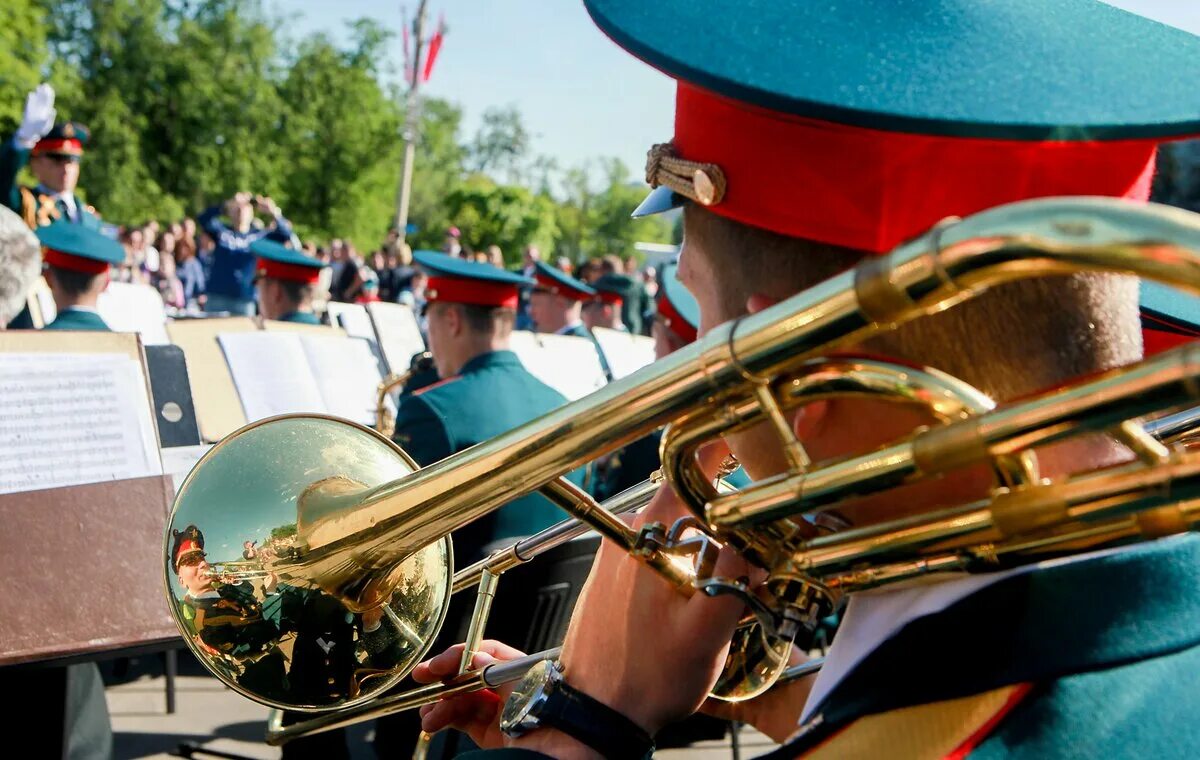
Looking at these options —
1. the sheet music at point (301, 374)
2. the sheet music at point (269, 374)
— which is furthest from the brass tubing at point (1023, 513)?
the sheet music at point (269, 374)

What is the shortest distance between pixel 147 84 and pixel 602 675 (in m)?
37.9

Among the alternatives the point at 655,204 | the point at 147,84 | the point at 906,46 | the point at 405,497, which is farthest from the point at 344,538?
the point at 147,84

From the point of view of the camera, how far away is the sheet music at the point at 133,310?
237 inches

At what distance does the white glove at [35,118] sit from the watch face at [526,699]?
23.4 feet

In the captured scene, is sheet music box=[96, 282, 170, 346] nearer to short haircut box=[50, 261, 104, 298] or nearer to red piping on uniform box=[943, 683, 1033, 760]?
short haircut box=[50, 261, 104, 298]

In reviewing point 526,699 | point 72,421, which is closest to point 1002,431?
point 526,699

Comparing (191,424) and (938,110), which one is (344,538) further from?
(191,424)

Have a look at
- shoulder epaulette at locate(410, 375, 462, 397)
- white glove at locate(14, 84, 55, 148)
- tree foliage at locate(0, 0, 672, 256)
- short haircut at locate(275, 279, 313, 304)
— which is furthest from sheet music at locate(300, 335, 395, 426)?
tree foliage at locate(0, 0, 672, 256)

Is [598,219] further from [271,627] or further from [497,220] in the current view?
[271,627]

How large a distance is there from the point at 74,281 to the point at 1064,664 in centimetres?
526

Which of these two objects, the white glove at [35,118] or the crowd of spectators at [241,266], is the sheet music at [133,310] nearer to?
the white glove at [35,118]

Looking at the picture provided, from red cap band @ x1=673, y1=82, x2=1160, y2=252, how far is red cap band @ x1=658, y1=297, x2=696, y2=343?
105 inches

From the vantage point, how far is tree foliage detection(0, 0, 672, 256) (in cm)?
3200

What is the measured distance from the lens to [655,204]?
1.37 m
